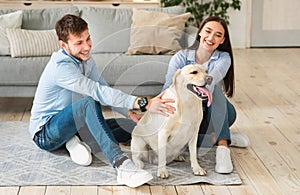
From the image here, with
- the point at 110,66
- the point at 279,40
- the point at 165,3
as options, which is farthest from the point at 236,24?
the point at 110,66

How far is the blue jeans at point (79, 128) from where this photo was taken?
10.2 ft

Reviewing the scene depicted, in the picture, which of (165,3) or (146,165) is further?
(165,3)

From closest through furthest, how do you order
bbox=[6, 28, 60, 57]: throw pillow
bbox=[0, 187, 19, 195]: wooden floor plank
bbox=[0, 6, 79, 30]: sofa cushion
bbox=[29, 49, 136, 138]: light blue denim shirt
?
bbox=[0, 187, 19, 195]: wooden floor plank → bbox=[29, 49, 136, 138]: light blue denim shirt → bbox=[6, 28, 60, 57]: throw pillow → bbox=[0, 6, 79, 30]: sofa cushion

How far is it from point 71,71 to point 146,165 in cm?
66

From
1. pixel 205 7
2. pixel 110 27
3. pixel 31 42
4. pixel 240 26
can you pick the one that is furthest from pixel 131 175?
pixel 240 26

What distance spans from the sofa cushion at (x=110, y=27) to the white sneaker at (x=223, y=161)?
5.34 feet

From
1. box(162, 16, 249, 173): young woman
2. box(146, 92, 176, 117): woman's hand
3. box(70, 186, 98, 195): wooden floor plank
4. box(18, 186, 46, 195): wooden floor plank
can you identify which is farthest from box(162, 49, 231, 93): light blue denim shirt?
box(18, 186, 46, 195): wooden floor plank

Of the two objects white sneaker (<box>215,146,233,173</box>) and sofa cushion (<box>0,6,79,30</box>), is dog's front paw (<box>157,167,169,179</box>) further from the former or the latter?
sofa cushion (<box>0,6,79,30</box>)

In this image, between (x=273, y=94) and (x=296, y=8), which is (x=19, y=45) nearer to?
(x=273, y=94)

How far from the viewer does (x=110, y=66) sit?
14.2 feet

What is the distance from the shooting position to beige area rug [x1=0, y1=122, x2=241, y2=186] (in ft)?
10.2

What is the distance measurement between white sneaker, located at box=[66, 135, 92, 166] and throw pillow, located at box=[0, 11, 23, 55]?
141cm

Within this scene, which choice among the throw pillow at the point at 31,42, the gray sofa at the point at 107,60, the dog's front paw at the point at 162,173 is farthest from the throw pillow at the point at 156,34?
the dog's front paw at the point at 162,173

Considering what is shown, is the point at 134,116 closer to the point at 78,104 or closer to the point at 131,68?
the point at 78,104
